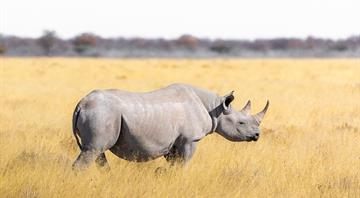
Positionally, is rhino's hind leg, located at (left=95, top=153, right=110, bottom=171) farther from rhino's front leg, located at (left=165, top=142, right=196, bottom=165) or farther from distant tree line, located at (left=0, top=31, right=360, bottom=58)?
distant tree line, located at (left=0, top=31, right=360, bottom=58)

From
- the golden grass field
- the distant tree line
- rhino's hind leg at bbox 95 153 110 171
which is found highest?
rhino's hind leg at bbox 95 153 110 171

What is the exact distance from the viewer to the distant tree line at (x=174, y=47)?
295 feet

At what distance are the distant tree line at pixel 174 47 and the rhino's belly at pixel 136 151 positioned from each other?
254 feet

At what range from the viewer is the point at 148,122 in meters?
7.47

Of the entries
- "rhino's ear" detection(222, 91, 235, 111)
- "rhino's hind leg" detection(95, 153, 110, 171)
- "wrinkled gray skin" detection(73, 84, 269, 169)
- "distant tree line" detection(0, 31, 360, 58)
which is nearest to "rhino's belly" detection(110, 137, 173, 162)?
"wrinkled gray skin" detection(73, 84, 269, 169)

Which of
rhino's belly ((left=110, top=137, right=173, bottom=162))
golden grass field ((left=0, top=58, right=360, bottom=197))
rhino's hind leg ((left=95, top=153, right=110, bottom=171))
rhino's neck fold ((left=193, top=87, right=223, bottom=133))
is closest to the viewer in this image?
golden grass field ((left=0, top=58, right=360, bottom=197))

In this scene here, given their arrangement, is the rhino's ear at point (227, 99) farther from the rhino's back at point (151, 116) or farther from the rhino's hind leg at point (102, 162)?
the rhino's hind leg at point (102, 162)

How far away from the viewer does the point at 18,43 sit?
345ft

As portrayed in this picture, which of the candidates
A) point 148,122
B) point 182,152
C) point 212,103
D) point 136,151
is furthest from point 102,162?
point 212,103

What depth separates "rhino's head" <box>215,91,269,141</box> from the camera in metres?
8.52

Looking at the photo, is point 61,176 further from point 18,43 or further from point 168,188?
point 18,43

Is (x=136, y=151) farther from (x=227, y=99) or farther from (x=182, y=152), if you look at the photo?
(x=227, y=99)

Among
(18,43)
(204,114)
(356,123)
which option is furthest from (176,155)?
(18,43)

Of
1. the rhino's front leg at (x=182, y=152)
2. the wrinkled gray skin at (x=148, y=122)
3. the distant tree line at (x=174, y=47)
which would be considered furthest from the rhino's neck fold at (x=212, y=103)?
the distant tree line at (x=174, y=47)
